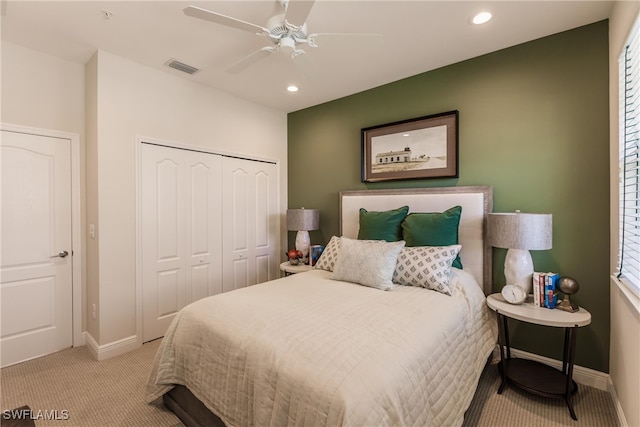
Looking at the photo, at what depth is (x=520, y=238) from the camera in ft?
6.90

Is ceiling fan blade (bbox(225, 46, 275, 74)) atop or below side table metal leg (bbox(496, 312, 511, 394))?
atop

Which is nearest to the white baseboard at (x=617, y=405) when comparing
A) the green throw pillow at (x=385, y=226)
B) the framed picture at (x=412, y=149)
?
the green throw pillow at (x=385, y=226)

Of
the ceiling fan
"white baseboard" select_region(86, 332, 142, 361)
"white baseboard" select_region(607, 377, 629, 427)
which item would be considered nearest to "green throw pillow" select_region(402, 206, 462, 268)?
"white baseboard" select_region(607, 377, 629, 427)

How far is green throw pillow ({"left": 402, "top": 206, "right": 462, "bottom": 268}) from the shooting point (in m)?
2.51

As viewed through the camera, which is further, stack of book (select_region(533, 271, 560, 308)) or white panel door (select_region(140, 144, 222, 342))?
white panel door (select_region(140, 144, 222, 342))

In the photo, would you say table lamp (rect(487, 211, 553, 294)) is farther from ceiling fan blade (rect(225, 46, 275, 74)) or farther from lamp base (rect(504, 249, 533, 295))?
ceiling fan blade (rect(225, 46, 275, 74))

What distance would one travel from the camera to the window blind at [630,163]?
5.24 feet

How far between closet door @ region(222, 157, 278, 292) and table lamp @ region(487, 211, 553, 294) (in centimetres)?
269

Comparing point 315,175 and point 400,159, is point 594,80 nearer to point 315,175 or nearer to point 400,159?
point 400,159

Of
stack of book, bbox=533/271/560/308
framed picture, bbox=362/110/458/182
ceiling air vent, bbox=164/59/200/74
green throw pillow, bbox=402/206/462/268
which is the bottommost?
stack of book, bbox=533/271/560/308

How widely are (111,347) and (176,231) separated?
3.87 ft

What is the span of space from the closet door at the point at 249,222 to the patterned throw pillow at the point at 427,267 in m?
2.08

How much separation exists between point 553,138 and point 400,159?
4.24ft

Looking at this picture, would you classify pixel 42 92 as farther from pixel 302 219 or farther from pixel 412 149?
pixel 412 149
